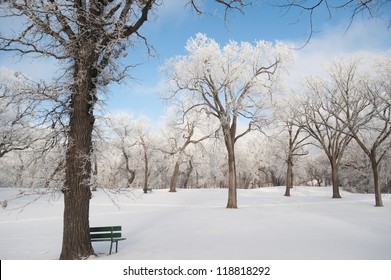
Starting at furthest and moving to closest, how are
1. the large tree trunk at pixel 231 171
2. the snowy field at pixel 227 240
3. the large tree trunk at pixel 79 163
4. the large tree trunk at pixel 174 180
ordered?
the large tree trunk at pixel 174 180 → the large tree trunk at pixel 231 171 → the large tree trunk at pixel 79 163 → the snowy field at pixel 227 240

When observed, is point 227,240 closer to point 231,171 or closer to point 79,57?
point 79,57

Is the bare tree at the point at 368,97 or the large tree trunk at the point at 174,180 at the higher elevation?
the bare tree at the point at 368,97

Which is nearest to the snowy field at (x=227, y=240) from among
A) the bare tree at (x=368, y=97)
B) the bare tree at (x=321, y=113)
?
the bare tree at (x=368, y=97)

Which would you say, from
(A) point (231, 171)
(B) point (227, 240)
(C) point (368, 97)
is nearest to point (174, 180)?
(A) point (231, 171)

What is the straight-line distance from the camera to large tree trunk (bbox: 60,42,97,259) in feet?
26.2

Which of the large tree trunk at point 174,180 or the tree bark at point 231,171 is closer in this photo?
the tree bark at point 231,171

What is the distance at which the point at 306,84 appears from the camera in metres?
28.4

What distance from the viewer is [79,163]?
8.09m

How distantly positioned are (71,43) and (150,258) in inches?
231

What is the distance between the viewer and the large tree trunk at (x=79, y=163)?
8.00m

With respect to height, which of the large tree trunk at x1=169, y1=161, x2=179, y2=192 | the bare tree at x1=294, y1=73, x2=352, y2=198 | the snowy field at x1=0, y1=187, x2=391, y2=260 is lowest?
the snowy field at x1=0, y1=187, x2=391, y2=260

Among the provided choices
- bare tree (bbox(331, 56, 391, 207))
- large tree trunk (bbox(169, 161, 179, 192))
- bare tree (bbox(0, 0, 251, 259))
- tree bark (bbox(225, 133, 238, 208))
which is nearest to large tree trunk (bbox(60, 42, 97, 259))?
bare tree (bbox(0, 0, 251, 259))

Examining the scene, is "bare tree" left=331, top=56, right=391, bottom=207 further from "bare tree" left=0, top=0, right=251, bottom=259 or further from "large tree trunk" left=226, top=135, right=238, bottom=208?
"bare tree" left=0, top=0, right=251, bottom=259

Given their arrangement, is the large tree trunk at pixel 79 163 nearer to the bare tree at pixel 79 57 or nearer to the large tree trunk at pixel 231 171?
the bare tree at pixel 79 57
